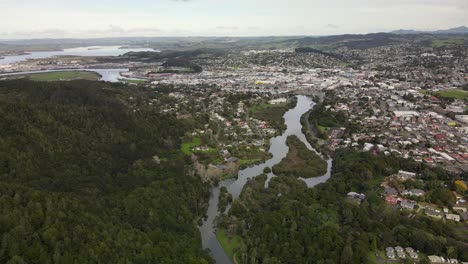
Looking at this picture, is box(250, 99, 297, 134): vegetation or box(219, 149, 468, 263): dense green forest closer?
box(219, 149, 468, 263): dense green forest

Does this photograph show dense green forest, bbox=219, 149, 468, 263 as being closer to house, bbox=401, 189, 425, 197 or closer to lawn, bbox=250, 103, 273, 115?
house, bbox=401, 189, 425, 197

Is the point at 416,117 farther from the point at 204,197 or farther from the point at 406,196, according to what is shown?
the point at 204,197

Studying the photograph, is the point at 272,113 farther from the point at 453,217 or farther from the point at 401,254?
the point at 401,254

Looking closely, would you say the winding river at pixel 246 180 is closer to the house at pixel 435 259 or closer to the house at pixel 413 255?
the house at pixel 413 255

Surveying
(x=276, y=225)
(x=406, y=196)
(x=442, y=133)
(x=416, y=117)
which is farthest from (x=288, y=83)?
(x=276, y=225)

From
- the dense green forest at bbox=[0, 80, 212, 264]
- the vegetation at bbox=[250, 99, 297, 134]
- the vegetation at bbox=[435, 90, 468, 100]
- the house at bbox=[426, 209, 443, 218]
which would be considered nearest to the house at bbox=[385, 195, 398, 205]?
the house at bbox=[426, 209, 443, 218]

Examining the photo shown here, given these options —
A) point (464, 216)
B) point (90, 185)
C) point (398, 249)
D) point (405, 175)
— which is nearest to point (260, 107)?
point (405, 175)
